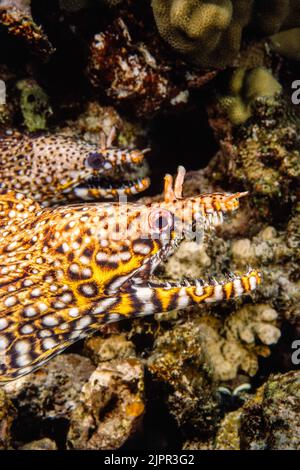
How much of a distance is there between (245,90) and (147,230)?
3.05 m

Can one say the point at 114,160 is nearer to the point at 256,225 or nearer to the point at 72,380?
the point at 256,225

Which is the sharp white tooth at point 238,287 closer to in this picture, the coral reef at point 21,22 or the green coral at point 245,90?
the green coral at point 245,90

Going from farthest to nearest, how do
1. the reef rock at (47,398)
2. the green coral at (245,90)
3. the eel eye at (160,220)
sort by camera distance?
the green coral at (245,90) → the reef rock at (47,398) → the eel eye at (160,220)

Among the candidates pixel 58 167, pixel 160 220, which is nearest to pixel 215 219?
pixel 160 220

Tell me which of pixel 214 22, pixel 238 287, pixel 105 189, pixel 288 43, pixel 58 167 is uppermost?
pixel 288 43

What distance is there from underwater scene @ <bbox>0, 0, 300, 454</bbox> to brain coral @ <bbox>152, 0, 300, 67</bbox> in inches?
0.7

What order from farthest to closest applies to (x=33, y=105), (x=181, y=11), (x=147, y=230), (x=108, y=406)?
(x=33, y=105) < (x=181, y=11) < (x=108, y=406) < (x=147, y=230)

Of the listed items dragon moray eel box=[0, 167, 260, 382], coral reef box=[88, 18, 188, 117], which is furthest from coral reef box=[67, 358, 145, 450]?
coral reef box=[88, 18, 188, 117]

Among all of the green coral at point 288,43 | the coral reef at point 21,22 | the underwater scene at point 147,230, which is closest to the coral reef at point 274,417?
the underwater scene at point 147,230

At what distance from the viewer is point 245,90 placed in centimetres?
517

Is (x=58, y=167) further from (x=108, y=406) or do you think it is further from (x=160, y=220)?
(x=108, y=406)

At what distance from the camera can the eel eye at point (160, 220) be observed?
3018mm

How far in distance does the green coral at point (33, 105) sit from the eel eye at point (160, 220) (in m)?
3.21

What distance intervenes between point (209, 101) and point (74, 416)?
4.14 meters
